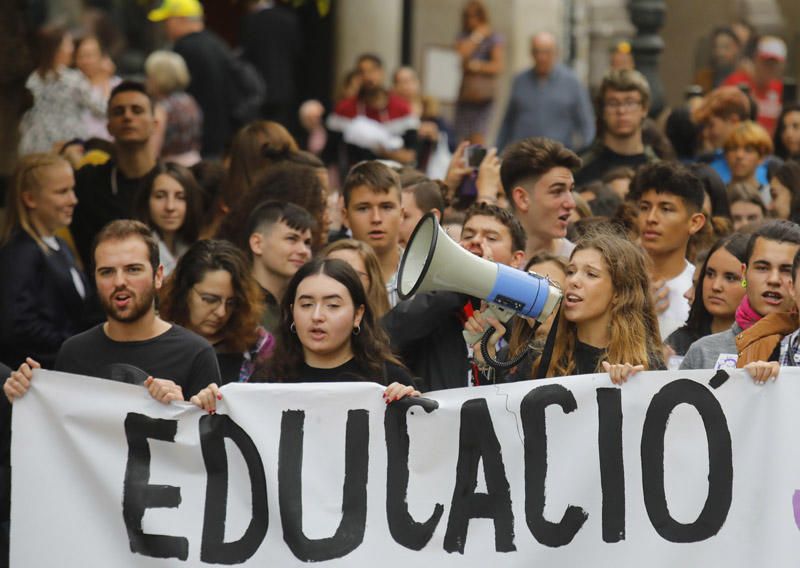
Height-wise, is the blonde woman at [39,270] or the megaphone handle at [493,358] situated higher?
the blonde woman at [39,270]

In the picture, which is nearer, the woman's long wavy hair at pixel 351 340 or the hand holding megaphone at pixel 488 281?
the hand holding megaphone at pixel 488 281

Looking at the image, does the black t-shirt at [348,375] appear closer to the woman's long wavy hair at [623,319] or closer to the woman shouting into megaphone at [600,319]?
the woman shouting into megaphone at [600,319]

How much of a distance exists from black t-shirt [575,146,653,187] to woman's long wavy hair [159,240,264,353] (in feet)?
11.2

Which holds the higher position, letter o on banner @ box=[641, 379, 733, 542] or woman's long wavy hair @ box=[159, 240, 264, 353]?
woman's long wavy hair @ box=[159, 240, 264, 353]

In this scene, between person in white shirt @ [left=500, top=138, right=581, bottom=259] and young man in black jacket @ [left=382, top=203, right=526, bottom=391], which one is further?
person in white shirt @ [left=500, top=138, right=581, bottom=259]

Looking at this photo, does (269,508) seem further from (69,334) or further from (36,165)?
(36,165)

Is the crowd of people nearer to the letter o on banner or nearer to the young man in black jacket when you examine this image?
the young man in black jacket

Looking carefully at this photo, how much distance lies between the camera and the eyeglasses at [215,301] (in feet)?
25.5

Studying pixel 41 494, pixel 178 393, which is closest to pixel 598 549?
pixel 178 393

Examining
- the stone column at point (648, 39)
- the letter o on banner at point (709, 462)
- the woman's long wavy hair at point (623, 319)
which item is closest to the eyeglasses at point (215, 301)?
the woman's long wavy hair at point (623, 319)

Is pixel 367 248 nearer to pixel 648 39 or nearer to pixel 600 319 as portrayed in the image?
pixel 600 319

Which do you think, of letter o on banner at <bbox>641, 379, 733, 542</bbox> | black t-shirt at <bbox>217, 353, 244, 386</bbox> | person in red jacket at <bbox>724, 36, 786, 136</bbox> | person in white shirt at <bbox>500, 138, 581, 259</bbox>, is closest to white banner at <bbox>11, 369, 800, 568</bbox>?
letter o on banner at <bbox>641, 379, 733, 542</bbox>

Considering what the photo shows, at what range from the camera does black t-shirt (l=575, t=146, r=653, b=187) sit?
10734mm

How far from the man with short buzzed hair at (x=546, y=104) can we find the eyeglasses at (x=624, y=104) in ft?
10.2
